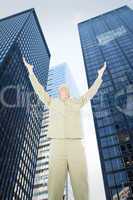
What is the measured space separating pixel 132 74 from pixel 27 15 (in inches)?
2450

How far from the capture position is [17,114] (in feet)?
245

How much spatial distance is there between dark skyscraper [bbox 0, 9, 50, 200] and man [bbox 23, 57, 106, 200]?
54.1 meters

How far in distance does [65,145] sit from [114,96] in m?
70.8

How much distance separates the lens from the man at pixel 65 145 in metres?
4.40

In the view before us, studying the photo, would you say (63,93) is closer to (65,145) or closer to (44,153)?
(65,145)

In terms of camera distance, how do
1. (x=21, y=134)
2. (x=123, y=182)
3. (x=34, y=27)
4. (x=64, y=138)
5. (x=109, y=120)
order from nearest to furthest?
(x=64, y=138), (x=123, y=182), (x=109, y=120), (x=21, y=134), (x=34, y=27)

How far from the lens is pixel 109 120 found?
6900 centimetres

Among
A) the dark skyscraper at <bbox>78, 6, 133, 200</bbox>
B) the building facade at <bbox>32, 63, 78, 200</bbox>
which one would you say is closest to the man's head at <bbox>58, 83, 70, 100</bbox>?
the dark skyscraper at <bbox>78, 6, 133, 200</bbox>

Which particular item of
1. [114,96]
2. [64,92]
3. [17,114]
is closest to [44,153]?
[17,114]

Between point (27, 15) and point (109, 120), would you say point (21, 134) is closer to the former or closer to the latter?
point (109, 120)

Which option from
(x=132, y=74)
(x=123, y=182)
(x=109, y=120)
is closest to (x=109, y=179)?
(x=123, y=182)

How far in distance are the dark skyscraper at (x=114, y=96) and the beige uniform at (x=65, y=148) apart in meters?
51.1

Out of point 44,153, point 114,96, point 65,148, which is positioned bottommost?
point 65,148

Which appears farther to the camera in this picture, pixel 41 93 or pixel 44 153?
pixel 44 153
